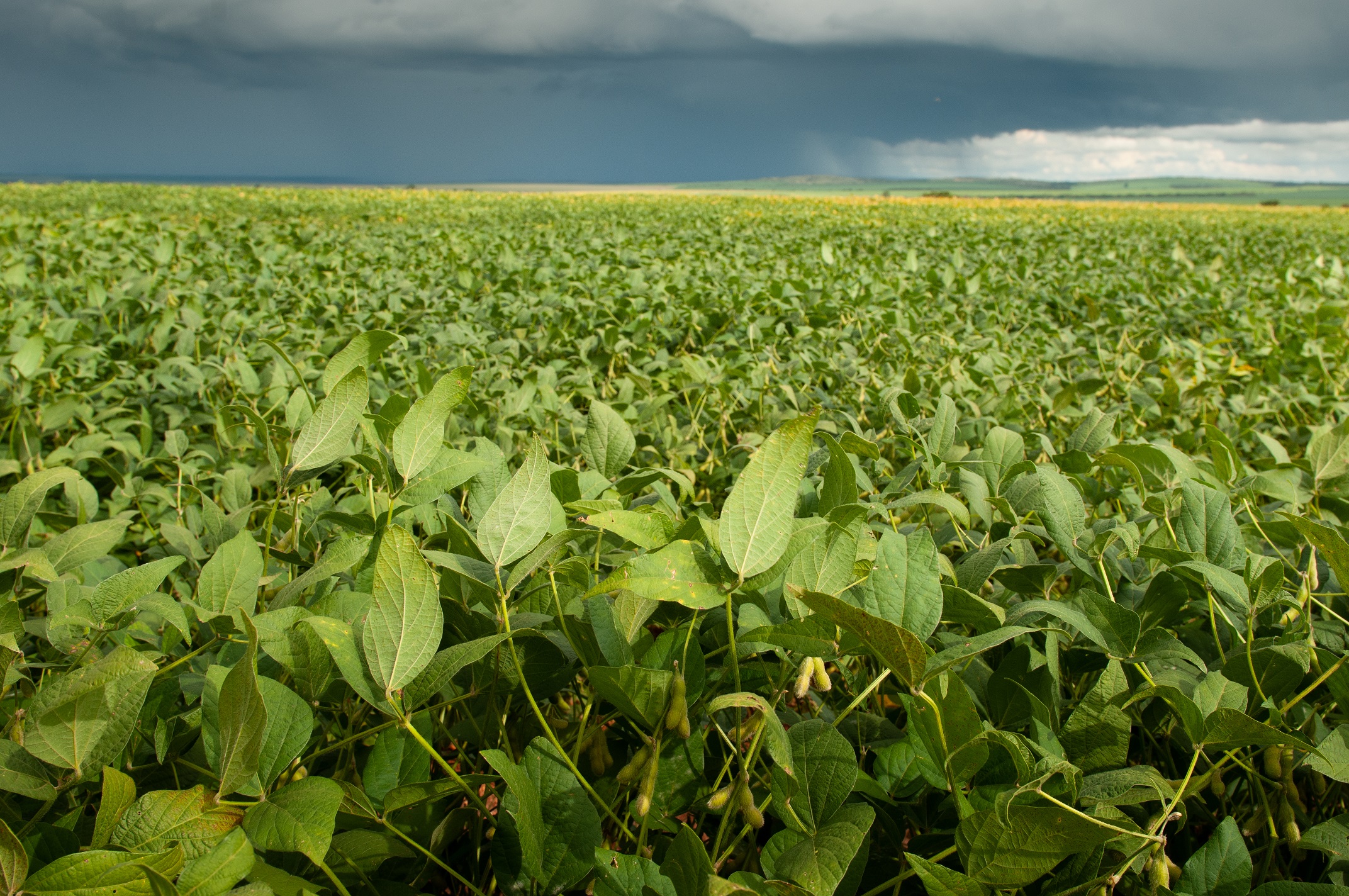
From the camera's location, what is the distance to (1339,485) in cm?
134

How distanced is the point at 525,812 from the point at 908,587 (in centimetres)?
37

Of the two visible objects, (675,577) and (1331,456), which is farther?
(1331,456)

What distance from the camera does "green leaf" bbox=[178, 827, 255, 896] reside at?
21.3 inches

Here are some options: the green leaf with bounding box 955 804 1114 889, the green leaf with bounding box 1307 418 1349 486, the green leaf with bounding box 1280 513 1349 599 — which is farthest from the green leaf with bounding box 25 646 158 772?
the green leaf with bounding box 1307 418 1349 486

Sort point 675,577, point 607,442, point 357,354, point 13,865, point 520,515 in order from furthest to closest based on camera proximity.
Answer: point 607,442
point 357,354
point 520,515
point 675,577
point 13,865

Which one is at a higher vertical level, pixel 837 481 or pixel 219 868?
pixel 837 481

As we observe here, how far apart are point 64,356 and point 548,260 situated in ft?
18.1

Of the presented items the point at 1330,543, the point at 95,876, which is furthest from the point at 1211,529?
the point at 95,876

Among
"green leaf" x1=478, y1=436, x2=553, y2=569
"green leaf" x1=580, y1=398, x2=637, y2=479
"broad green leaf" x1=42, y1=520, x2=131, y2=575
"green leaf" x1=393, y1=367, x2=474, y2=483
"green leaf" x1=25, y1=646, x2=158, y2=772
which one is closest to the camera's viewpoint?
"green leaf" x1=25, y1=646, x2=158, y2=772

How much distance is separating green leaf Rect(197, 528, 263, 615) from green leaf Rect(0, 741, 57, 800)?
0.21 meters

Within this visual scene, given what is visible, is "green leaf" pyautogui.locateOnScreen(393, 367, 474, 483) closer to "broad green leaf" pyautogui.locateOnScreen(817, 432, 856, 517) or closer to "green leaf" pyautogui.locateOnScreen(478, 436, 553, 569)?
"green leaf" pyautogui.locateOnScreen(478, 436, 553, 569)

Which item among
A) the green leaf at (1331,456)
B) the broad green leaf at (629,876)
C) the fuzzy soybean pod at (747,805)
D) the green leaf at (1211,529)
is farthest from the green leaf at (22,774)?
the green leaf at (1331,456)

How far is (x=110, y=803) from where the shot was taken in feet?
1.96

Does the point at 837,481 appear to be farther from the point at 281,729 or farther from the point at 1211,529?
the point at 281,729
